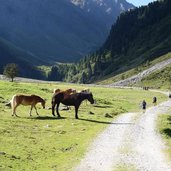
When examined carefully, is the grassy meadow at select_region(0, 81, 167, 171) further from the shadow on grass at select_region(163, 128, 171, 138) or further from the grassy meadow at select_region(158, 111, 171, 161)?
the shadow on grass at select_region(163, 128, 171, 138)

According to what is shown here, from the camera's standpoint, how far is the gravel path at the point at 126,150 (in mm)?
29562

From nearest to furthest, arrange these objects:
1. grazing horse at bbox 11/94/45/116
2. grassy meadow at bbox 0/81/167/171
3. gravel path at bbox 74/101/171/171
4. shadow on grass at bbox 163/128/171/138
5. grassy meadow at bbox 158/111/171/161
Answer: grassy meadow at bbox 0/81/167/171 < gravel path at bbox 74/101/171/171 < grassy meadow at bbox 158/111/171/161 < shadow on grass at bbox 163/128/171/138 < grazing horse at bbox 11/94/45/116

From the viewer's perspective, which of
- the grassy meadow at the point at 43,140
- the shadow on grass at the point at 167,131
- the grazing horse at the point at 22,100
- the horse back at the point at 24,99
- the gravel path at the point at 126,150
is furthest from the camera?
the horse back at the point at 24,99

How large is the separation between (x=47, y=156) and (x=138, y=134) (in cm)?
1532

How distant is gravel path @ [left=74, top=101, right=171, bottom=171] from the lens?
29.6 metres

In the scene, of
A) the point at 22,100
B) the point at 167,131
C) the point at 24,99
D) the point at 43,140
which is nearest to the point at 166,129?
the point at 167,131

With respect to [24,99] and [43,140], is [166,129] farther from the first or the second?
[24,99]

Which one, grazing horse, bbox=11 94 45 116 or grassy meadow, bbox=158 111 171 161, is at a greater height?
grazing horse, bbox=11 94 45 116

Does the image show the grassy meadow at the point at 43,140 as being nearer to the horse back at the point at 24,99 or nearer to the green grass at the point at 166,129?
the horse back at the point at 24,99

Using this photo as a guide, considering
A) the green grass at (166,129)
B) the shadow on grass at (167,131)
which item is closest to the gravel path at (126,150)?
the green grass at (166,129)

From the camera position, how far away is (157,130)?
161 feet

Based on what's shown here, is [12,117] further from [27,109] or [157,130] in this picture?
[157,130]

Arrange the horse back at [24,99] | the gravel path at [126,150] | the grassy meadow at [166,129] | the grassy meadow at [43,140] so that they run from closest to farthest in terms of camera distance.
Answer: the grassy meadow at [43,140] < the gravel path at [126,150] < the grassy meadow at [166,129] < the horse back at [24,99]

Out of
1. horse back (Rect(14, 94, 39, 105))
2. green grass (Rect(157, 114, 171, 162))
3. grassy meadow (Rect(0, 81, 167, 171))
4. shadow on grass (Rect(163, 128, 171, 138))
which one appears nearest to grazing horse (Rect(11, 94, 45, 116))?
horse back (Rect(14, 94, 39, 105))
